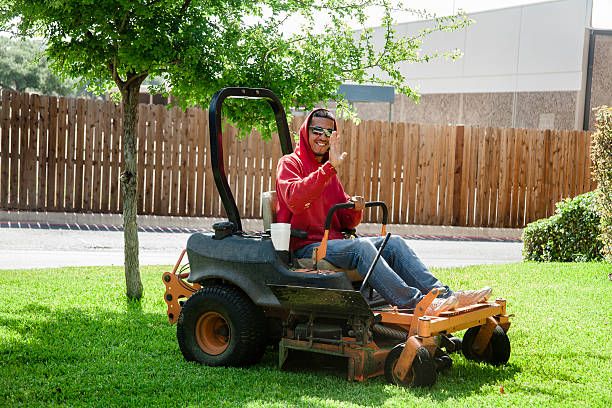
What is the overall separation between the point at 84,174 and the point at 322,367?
405 inches

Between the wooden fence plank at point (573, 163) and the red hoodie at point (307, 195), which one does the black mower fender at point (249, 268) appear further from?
the wooden fence plank at point (573, 163)

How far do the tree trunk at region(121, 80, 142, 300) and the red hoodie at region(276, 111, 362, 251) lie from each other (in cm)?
261

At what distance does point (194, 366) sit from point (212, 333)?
30cm

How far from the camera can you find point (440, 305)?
562 centimetres

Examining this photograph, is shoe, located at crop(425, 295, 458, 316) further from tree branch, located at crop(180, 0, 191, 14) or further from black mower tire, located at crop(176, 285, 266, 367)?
tree branch, located at crop(180, 0, 191, 14)

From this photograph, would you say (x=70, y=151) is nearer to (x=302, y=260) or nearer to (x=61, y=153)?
(x=61, y=153)

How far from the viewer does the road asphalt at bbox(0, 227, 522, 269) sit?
11430 millimetres

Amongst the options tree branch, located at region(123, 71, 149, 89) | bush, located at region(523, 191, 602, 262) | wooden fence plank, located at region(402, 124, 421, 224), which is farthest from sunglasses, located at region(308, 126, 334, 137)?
wooden fence plank, located at region(402, 124, 421, 224)

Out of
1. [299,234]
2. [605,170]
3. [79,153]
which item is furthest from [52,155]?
[299,234]

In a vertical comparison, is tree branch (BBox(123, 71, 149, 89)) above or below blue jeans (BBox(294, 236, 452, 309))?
above

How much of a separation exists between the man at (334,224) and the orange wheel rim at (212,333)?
747mm

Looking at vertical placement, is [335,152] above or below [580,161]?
above

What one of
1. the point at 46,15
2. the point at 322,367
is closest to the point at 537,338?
the point at 322,367

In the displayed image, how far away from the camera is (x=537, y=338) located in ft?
24.2
